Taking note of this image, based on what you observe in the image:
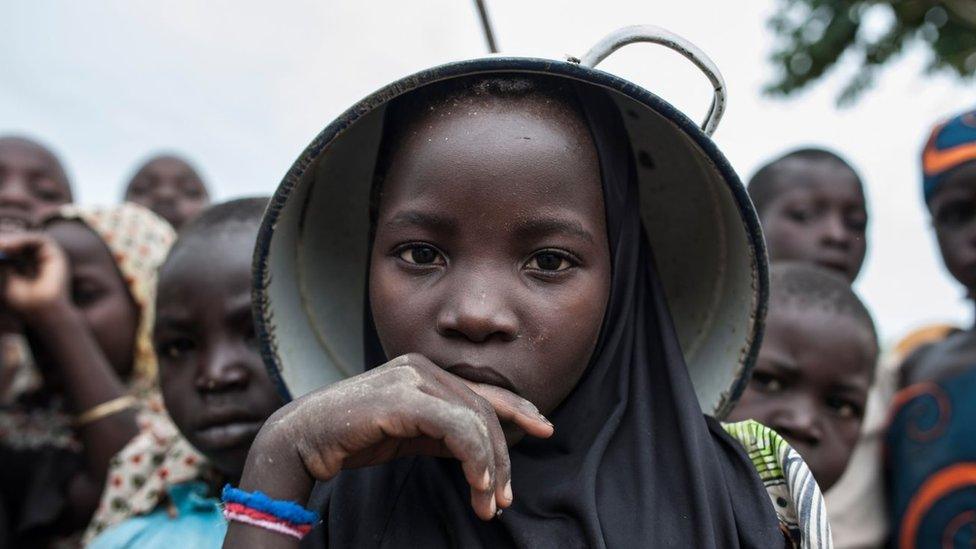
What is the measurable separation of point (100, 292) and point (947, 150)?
280 centimetres

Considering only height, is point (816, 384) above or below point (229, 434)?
above

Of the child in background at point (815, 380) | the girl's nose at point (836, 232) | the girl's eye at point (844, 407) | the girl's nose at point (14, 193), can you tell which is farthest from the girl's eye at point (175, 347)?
the girl's nose at point (836, 232)

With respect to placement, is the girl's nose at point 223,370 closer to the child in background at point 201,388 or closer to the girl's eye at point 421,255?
the child in background at point 201,388

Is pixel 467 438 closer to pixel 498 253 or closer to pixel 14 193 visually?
pixel 498 253

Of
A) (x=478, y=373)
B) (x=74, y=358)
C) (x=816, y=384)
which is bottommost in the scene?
(x=74, y=358)

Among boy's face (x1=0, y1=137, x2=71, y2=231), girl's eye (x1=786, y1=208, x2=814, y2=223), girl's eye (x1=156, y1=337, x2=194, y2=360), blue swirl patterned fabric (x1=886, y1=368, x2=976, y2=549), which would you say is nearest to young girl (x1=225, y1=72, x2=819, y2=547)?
girl's eye (x1=156, y1=337, x2=194, y2=360)

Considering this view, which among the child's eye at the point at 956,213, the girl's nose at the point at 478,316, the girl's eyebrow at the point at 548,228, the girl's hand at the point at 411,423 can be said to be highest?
the child's eye at the point at 956,213

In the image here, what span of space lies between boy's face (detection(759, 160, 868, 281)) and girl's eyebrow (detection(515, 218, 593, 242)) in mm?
2340

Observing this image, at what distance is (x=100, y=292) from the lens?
9.56 feet

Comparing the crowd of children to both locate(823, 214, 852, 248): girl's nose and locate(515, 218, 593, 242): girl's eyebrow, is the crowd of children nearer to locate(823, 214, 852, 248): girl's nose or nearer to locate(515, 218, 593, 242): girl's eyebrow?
locate(515, 218, 593, 242): girl's eyebrow

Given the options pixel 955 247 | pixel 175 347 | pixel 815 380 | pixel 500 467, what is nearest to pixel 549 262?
pixel 500 467

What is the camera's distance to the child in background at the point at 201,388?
1924 mm

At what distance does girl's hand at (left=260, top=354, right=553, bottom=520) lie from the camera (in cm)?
111

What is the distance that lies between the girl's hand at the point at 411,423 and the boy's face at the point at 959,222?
2.10 metres
